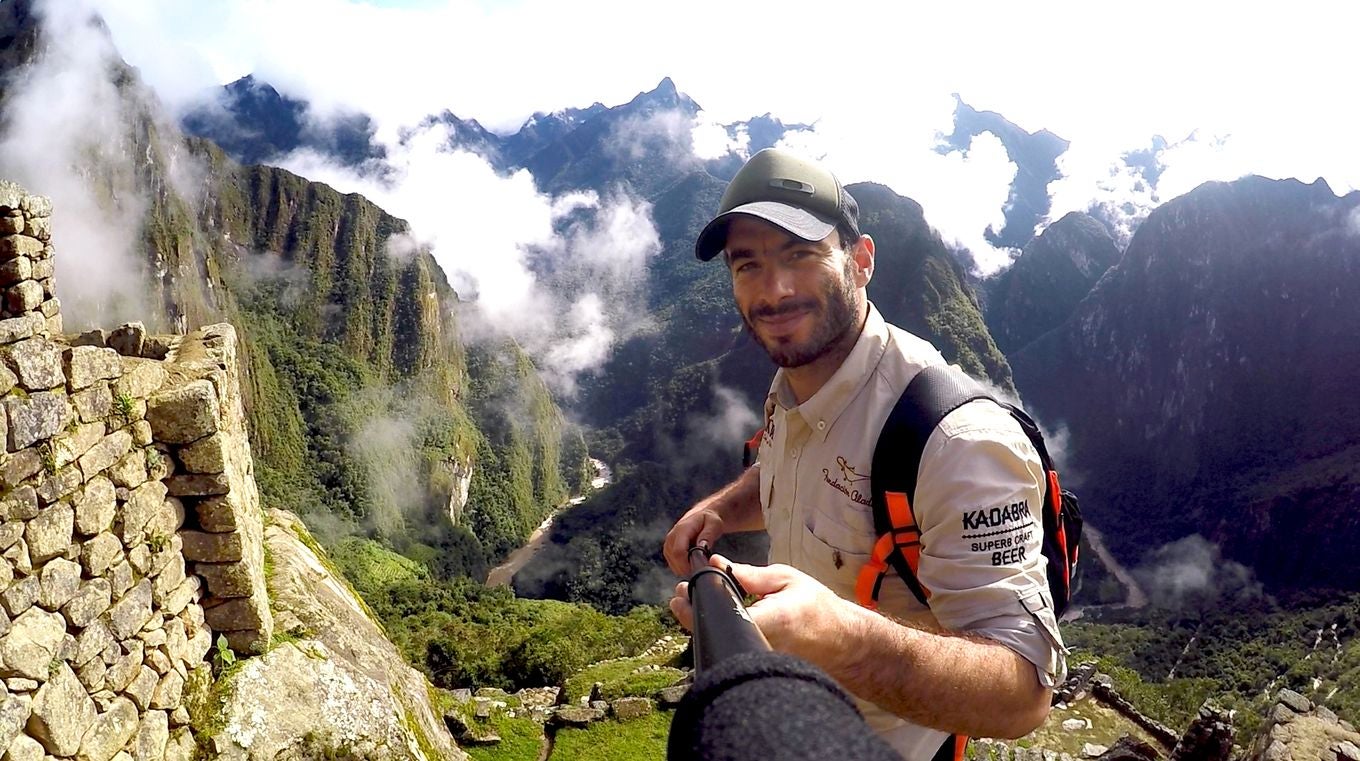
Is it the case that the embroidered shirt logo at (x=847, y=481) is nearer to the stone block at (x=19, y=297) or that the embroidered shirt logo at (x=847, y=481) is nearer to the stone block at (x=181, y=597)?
the stone block at (x=181, y=597)

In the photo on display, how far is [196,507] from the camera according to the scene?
4.09 m

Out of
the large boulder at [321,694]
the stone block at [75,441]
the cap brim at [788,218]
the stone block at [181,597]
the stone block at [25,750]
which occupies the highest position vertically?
the cap brim at [788,218]

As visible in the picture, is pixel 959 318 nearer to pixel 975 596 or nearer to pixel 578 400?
pixel 578 400

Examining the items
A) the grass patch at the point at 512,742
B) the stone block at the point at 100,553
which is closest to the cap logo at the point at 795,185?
the stone block at the point at 100,553

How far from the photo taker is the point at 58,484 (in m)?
3.20

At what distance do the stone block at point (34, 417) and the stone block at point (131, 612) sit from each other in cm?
97

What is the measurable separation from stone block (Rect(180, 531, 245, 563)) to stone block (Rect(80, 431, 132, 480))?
734mm

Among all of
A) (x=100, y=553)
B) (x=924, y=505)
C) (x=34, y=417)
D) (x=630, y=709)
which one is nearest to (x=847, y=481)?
(x=924, y=505)

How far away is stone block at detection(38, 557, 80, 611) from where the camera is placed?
3.15 meters

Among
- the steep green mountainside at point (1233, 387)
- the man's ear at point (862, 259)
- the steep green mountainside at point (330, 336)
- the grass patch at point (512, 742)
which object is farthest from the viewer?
the steep green mountainside at point (330, 336)

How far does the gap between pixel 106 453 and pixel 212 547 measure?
940mm

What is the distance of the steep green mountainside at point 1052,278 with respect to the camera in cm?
11950

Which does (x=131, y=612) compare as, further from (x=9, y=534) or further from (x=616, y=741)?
(x=616, y=741)

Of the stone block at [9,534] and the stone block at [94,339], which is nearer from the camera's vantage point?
the stone block at [9,534]
